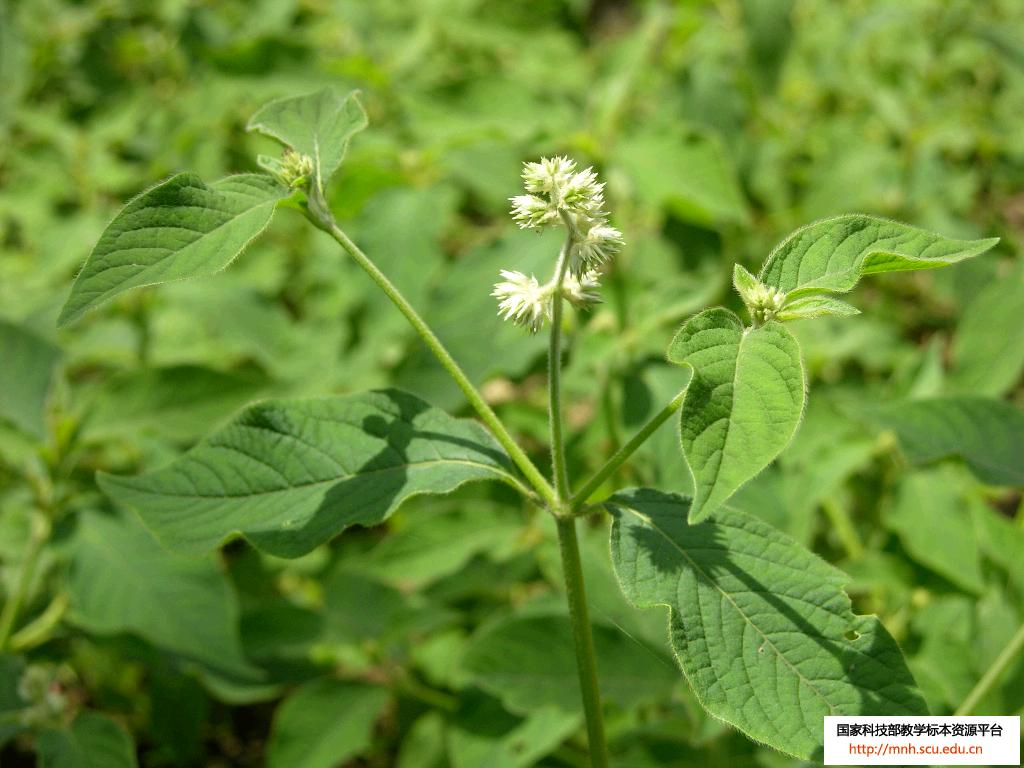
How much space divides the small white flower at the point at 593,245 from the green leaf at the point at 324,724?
1.62m

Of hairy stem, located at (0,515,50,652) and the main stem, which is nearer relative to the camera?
the main stem

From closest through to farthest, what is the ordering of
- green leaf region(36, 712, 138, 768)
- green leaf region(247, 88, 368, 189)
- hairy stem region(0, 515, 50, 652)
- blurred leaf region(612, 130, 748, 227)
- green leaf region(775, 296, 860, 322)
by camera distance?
1. green leaf region(775, 296, 860, 322)
2. green leaf region(247, 88, 368, 189)
3. green leaf region(36, 712, 138, 768)
4. hairy stem region(0, 515, 50, 652)
5. blurred leaf region(612, 130, 748, 227)

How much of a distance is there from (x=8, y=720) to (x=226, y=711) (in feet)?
3.85

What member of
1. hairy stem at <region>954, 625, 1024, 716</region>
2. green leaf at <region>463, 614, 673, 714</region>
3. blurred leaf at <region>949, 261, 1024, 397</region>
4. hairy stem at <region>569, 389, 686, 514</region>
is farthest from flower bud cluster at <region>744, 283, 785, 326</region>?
blurred leaf at <region>949, 261, 1024, 397</region>

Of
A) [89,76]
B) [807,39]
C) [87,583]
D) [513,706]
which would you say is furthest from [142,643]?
[807,39]

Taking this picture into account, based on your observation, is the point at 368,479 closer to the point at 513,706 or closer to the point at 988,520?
the point at 513,706

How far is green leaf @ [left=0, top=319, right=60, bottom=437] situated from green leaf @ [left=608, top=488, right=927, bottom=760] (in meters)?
1.73

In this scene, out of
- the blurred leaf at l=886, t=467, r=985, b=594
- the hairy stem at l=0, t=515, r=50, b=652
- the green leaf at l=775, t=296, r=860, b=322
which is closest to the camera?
the green leaf at l=775, t=296, r=860, b=322

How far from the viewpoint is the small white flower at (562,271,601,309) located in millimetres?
Result: 1305

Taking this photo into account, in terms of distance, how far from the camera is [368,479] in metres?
1.44

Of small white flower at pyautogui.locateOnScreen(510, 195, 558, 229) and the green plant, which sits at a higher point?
small white flower at pyautogui.locateOnScreen(510, 195, 558, 229)

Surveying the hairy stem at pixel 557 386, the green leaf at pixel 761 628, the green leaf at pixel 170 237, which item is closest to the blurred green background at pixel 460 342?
the green leaf at pixel 761 628

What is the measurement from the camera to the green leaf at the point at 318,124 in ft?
4.63

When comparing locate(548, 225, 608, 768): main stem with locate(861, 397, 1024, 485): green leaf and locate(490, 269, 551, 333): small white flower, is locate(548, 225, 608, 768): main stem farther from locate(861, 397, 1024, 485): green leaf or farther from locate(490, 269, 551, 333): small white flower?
locate(861, 397, 1024, 485): green leaf
